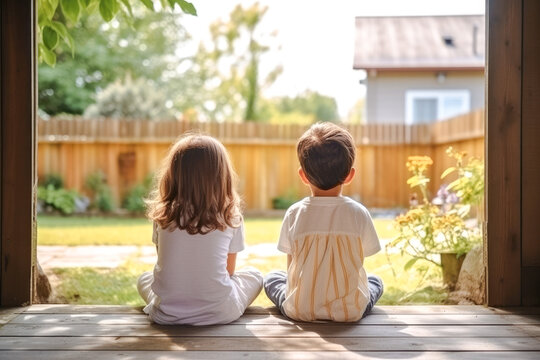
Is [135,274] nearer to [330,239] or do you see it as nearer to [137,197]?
[330,239]

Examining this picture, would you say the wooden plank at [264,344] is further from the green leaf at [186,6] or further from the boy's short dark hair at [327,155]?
the green leaf at [186,6]

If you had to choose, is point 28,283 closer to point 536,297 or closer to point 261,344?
point 261,344

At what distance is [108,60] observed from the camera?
2462 cm

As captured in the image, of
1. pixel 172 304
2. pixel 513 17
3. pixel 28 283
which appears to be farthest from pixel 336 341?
pixel 513 17

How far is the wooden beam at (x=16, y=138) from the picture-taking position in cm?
333

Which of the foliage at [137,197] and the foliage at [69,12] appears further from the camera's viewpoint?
the foliage at [137,197]

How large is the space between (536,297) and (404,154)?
30.4 feet

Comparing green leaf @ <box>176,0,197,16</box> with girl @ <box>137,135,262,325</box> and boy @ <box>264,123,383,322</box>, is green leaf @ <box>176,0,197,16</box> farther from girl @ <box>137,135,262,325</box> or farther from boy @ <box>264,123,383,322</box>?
boy @ <box>264,123,383,322</box>

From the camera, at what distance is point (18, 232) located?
3.35m

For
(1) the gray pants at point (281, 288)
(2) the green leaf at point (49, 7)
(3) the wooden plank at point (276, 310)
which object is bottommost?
(3) the wooden plank at point (276, 310)

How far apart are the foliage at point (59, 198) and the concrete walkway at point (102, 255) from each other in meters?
4.60

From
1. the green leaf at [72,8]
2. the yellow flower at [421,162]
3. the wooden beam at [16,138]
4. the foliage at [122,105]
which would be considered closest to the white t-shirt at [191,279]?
the wooden beam at [16,138]

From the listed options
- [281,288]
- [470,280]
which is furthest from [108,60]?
[281,288]

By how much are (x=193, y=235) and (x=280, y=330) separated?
0.57m
